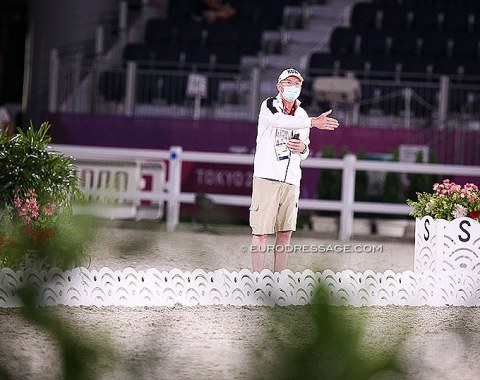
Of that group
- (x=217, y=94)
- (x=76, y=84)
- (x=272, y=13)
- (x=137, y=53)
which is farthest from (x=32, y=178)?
(x=272, y=13)

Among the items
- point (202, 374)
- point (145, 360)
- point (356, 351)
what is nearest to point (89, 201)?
point (145, 360)

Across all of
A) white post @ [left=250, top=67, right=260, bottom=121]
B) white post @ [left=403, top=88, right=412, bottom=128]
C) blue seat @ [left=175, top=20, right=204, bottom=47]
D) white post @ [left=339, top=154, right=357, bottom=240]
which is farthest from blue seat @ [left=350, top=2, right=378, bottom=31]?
white post @ [left=339, top=154, right=357, bottom=240]

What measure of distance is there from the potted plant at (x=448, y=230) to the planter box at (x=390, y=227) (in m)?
6.39

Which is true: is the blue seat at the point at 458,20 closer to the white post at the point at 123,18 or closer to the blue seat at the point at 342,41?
the blue seat at the point at 342,41

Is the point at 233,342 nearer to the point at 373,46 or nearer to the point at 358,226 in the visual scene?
the point at 358,226

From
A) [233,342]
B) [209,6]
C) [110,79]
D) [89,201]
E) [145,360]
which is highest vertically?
[209,6]

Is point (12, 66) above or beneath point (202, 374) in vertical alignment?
above

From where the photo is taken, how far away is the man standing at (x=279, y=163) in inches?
291

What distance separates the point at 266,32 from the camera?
2066 centimetres

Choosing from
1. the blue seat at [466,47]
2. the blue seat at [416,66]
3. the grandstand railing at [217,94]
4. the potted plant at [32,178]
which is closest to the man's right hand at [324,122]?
the potted plant at [32,178]

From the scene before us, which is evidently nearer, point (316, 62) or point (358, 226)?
point (358, 226)

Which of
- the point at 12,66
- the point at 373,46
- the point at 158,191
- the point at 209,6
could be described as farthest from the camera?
the point at 12,66

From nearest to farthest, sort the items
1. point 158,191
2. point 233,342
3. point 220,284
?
1. point 233,342
2. point 220,284
3. point 158,191

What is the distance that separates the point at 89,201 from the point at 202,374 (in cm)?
246
